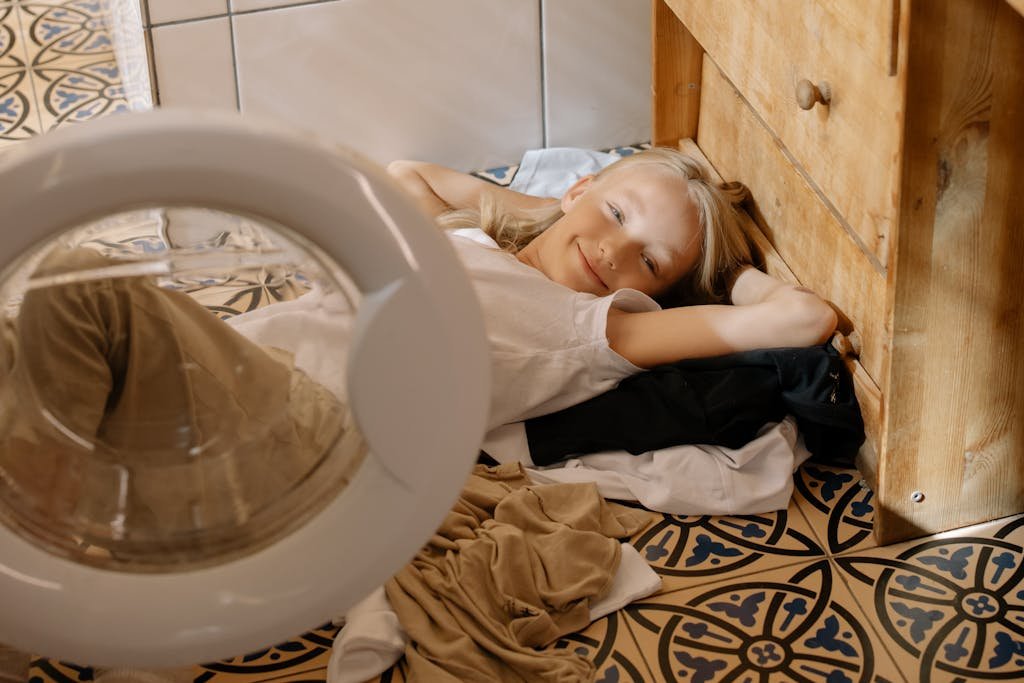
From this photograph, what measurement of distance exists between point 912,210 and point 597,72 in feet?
3.09

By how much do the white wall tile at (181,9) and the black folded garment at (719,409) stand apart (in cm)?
85

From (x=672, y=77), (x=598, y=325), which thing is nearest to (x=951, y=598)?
(x=598, y=325)

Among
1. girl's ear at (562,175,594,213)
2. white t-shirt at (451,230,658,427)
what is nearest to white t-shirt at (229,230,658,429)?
white t-shirt at (451,230,658,427)

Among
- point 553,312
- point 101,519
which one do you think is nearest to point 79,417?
point 101,519

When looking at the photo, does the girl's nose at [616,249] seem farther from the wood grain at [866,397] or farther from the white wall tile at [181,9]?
the white wall tile at [181,9]

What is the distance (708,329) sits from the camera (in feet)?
4.75

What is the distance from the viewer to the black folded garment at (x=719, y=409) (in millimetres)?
1381

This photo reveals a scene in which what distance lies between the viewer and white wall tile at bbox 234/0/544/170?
6.17 feet

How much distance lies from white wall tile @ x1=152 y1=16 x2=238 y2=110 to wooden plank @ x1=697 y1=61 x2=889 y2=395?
0.73 metres

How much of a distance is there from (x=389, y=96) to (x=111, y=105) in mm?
477

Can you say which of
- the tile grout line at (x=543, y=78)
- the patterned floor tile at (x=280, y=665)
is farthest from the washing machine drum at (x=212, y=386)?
the tile grout line at (x=543, y=78)

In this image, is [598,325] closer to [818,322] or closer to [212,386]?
[818,322]

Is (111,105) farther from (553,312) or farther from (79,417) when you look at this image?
(79,417)

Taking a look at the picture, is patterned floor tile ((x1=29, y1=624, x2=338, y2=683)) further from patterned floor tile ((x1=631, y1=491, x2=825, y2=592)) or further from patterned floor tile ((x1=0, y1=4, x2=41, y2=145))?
patterned floor tile ((x1=0, y1=4, x2=41, y2=145))
